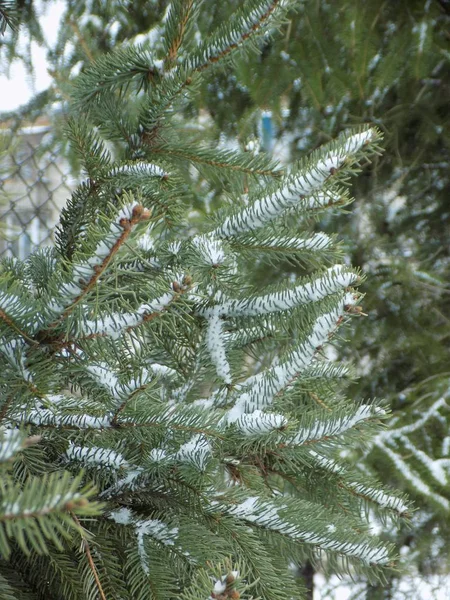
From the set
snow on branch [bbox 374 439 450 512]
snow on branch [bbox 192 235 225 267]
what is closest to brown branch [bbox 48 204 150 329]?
snow on branch [bbox 192 235 225 267]

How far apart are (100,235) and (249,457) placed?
0.72 feet

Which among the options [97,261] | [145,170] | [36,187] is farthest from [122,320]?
[36,187]

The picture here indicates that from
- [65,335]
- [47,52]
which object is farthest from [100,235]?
[47,52]

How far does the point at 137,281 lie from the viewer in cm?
34

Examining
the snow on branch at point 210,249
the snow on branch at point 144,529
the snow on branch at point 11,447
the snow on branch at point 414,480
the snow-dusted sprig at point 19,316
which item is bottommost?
the snow on branch at point 414,480

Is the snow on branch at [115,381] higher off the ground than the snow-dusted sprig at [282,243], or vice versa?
the snow-dusted sprig at [282,243]

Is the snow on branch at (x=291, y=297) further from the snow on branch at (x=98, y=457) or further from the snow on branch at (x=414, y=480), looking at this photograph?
the snow on branch at (x=414, y=480)

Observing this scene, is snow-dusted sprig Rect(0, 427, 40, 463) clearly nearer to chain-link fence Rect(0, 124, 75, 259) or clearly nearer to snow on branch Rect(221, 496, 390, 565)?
snow on branch Rect(221, 496, 390, 565)

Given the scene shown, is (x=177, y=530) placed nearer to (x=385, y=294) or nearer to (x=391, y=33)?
(x=385, y=294)

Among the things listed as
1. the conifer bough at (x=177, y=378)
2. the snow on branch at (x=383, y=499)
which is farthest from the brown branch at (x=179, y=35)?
the snow on branch at (x=383, y=499)

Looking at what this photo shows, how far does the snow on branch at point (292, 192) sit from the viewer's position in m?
0.35

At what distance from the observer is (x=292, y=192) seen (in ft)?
1.17

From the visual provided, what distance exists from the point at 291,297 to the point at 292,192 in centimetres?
7

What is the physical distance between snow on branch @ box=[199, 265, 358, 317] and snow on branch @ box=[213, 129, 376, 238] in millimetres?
47
